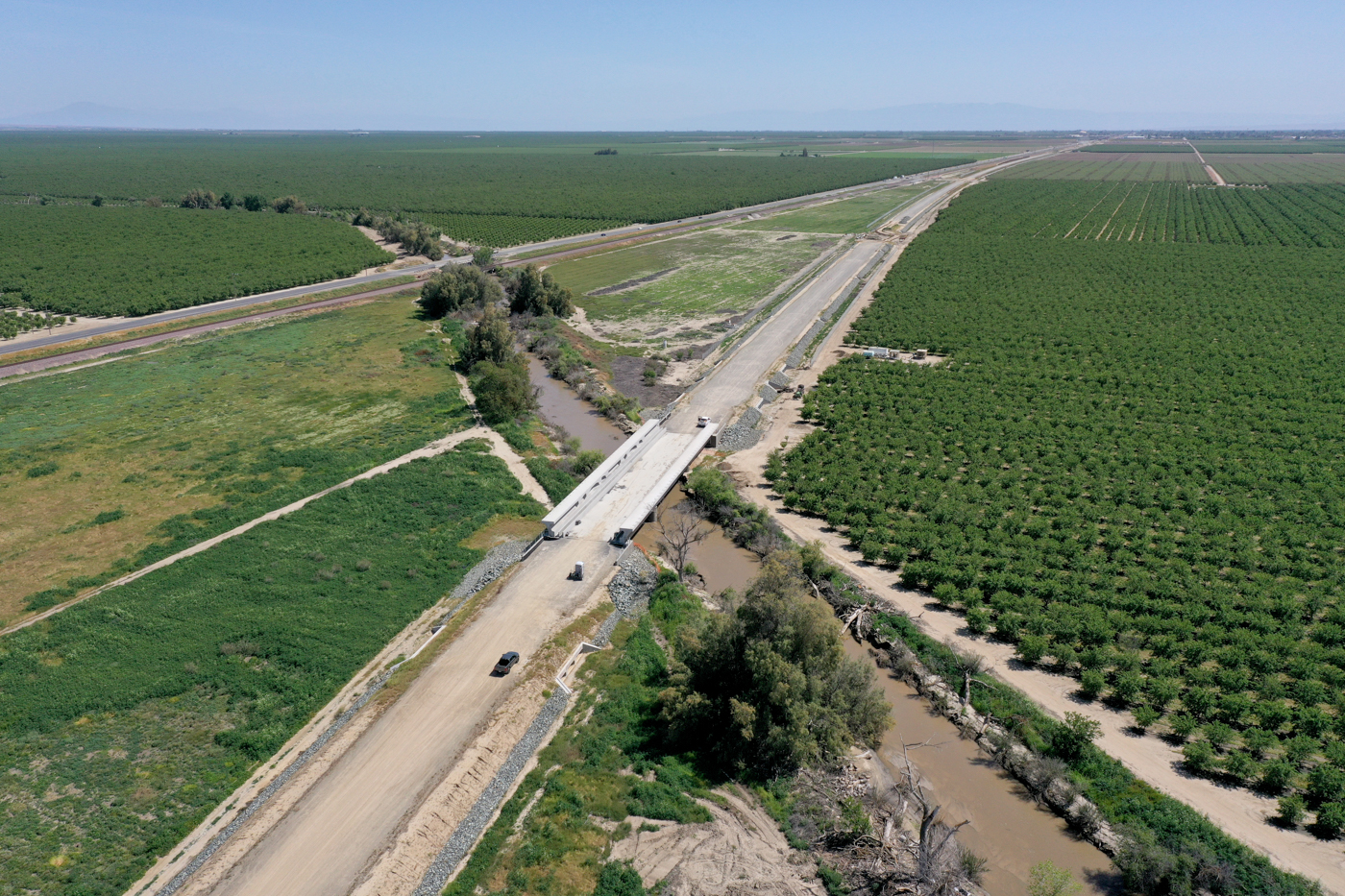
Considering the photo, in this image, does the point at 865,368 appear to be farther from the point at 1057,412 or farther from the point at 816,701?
the point at 816,701

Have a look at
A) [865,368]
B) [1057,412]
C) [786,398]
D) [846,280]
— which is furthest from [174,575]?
[846,280]

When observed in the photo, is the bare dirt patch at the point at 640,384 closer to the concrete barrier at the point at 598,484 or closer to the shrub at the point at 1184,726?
the concrete barrier at the point at 598,484

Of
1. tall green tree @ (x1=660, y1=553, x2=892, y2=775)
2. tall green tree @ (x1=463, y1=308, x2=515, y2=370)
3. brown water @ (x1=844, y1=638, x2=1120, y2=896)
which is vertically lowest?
brown water @ (x1=844, y1=638, x2=1120, y2=896)

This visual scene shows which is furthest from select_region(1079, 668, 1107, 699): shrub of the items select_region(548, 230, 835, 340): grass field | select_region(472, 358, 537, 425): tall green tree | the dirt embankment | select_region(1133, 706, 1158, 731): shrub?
select_region(548, 230, 835, 340): grass field

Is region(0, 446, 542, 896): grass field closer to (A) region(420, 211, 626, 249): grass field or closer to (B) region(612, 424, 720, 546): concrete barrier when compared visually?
(B) region(612, 424, 720, 546): concrete barrier

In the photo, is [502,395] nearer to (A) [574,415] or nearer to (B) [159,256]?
(A) [574,415]

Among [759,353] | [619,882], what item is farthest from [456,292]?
[619,882]
